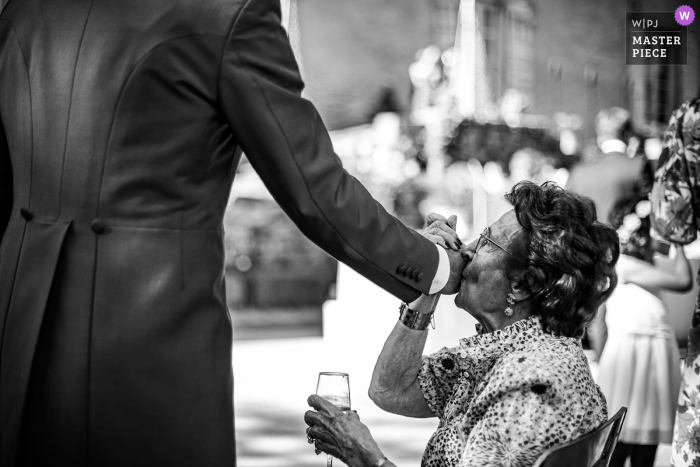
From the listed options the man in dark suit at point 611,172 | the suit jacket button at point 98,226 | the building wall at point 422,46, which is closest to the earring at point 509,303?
the suit jacket button at point 98,226

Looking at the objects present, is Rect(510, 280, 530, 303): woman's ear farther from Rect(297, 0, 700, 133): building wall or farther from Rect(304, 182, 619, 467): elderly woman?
Rect(297, 0, 700, 133): building wall

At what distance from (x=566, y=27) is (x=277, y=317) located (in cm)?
1096

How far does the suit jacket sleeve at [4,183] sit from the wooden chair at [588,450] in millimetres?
1178

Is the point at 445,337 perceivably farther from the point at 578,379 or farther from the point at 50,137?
the point at 50,137

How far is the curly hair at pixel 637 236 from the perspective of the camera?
4.04 metres

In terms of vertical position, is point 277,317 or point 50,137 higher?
point 50,137

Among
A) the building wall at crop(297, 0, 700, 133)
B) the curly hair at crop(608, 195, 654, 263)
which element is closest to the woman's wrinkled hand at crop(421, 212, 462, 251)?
the curly hair at crop(608, 195, 654, 263)

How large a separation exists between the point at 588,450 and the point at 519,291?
484 mm

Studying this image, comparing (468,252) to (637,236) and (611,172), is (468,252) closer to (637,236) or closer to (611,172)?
(637,236)

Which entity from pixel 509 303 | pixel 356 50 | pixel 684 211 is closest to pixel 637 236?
pixel 684 211

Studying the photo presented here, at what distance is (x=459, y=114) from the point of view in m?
10.9

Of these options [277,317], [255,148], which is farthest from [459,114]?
[255,148]

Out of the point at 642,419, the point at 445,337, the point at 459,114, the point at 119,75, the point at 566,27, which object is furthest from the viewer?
the point at 566,27

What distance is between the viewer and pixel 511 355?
6.09ft
